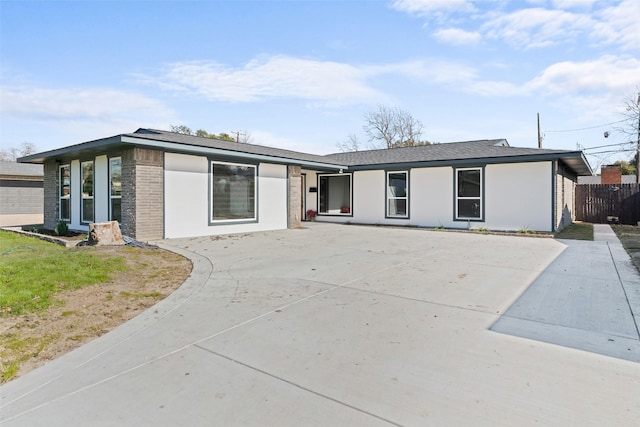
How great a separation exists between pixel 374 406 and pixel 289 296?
2.56 meters

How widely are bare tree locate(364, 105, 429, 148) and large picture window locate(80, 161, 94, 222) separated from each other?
107ft

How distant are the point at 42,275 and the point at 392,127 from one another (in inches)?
1530

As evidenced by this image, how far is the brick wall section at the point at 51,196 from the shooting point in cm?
1321

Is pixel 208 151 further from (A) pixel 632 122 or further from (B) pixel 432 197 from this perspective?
(A) pixel 632 122

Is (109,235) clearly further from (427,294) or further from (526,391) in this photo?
(526,391)

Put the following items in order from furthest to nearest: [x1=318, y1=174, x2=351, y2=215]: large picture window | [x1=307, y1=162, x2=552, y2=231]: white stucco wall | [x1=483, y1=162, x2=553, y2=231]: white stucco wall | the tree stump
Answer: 1. [x1=318, y1=174, x2=351, y2=215]: large picture window
2. [x1=307, y1=162, x2=552, y2=231]: white stucco wall
3. [x1=483, y1=162, x2=553, y2=231]: white stucco wall
4. the tree stump

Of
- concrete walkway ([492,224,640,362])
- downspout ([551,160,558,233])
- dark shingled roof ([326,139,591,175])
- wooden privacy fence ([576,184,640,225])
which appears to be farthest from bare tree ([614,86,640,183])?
concrete walkway ([492,224,640,362])

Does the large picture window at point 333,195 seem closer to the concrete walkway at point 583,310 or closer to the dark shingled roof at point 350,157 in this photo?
the dark shingled roof at point 350,157

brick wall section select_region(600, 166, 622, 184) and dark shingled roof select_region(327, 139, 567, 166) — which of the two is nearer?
dark shingled roof select_region(327, 139, 567, 166)

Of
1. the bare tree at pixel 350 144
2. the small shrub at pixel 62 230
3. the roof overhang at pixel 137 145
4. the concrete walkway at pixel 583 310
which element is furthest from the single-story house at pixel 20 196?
the bare tree at pixel 350 144

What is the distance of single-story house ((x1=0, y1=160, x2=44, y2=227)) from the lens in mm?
18391

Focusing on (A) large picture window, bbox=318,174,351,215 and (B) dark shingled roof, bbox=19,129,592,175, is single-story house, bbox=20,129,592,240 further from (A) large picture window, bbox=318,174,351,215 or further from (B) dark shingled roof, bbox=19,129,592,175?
(A) large picture window, bbox=318,174,351,215

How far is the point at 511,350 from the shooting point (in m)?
3.10

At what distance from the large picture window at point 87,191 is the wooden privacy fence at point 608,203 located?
72.3 feet
